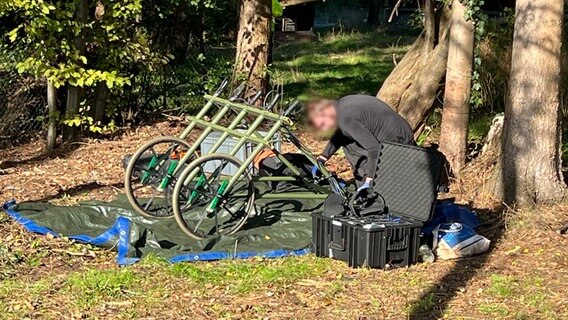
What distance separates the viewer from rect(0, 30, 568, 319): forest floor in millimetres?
5043

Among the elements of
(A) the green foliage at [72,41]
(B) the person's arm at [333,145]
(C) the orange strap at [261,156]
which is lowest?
(C) the orange strap at [261,156]

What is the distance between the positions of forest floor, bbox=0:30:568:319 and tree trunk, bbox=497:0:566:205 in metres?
0.20

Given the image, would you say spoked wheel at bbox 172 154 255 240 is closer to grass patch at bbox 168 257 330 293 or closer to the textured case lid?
grass patch at bbox 168 257 330 293

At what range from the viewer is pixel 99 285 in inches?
208

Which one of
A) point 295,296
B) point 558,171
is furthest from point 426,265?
point 558,171

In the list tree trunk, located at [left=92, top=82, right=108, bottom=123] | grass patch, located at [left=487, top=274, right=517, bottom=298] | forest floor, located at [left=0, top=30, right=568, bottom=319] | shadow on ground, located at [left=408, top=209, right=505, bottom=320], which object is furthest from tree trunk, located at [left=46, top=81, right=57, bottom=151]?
grass patch, located at [left=487, top=274, right=517, bottom=298]

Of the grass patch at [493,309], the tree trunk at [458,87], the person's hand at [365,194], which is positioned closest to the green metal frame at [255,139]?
the person's hand at [365,194]

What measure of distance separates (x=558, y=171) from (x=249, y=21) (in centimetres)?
470

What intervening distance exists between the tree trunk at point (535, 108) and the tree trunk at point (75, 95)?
481 centimetres

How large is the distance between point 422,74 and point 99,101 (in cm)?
379

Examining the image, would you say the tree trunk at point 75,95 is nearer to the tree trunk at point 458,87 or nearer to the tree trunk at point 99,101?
the tree trunk at point 99,101

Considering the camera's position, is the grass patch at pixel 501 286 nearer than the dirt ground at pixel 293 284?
No

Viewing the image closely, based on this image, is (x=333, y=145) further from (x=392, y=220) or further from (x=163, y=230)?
(x=163, y=230)

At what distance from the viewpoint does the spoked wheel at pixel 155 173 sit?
6.72 metres
